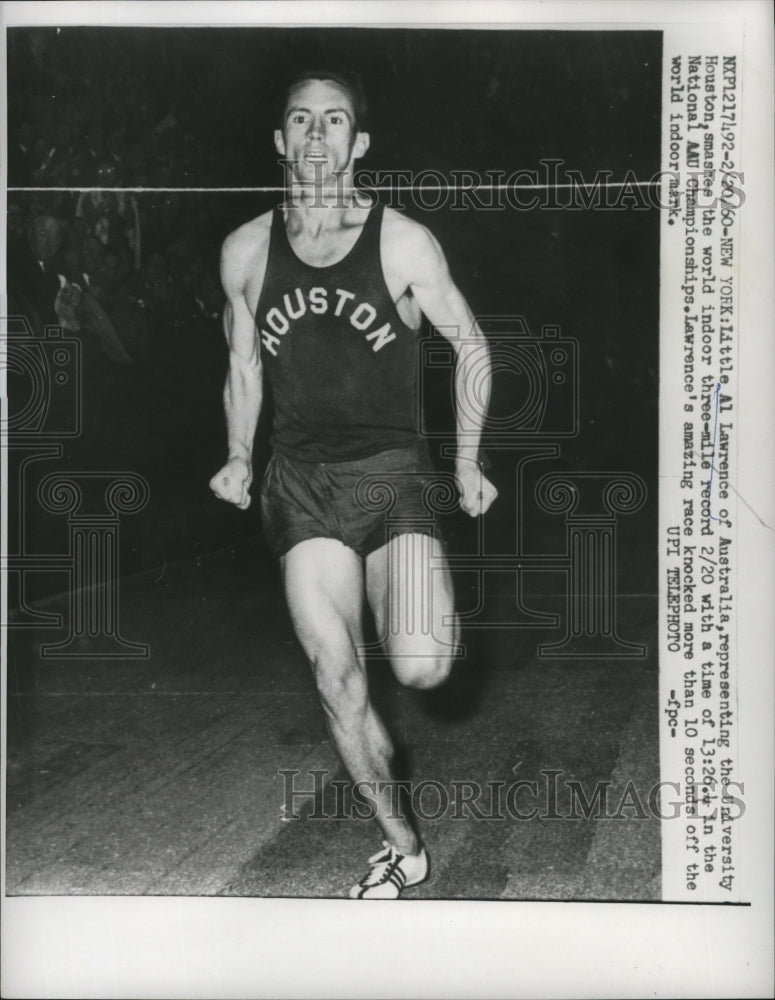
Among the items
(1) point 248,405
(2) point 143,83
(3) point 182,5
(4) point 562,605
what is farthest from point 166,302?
(4) point 562,605

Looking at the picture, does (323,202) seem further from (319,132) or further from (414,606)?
(414,606)

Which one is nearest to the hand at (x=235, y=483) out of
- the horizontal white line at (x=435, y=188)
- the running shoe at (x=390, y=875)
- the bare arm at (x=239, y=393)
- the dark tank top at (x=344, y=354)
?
the bare arm at (x=239, y=393)

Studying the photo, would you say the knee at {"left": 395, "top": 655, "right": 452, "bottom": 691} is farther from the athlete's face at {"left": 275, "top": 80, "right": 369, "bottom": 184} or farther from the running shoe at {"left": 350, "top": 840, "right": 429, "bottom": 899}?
the athlete's face at {"left": 275, "top": 80, "right": 369, "bottom": 184}

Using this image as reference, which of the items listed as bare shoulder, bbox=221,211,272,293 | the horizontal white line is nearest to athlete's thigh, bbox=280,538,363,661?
bare shoulder, bbox=221,211,272,293

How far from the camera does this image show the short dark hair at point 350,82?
7.17 ft

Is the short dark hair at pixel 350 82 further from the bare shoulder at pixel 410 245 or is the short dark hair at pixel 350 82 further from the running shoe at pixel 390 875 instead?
the running shoe at pixel 390 875

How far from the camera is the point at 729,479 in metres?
2.20

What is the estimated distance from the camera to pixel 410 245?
2199mm

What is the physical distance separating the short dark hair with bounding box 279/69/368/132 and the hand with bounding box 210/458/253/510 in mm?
721

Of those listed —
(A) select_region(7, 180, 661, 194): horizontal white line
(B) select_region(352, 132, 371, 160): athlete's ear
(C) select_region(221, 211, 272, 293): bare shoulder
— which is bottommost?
(C) select_region(221, 211, 272, 293): bare shoulder

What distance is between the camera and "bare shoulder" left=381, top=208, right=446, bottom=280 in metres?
2.20

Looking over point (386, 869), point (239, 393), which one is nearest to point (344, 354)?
point (239, 393)

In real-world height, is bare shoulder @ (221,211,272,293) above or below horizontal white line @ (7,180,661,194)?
below

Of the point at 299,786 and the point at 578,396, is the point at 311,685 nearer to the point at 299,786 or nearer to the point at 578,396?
the point at 299,786
